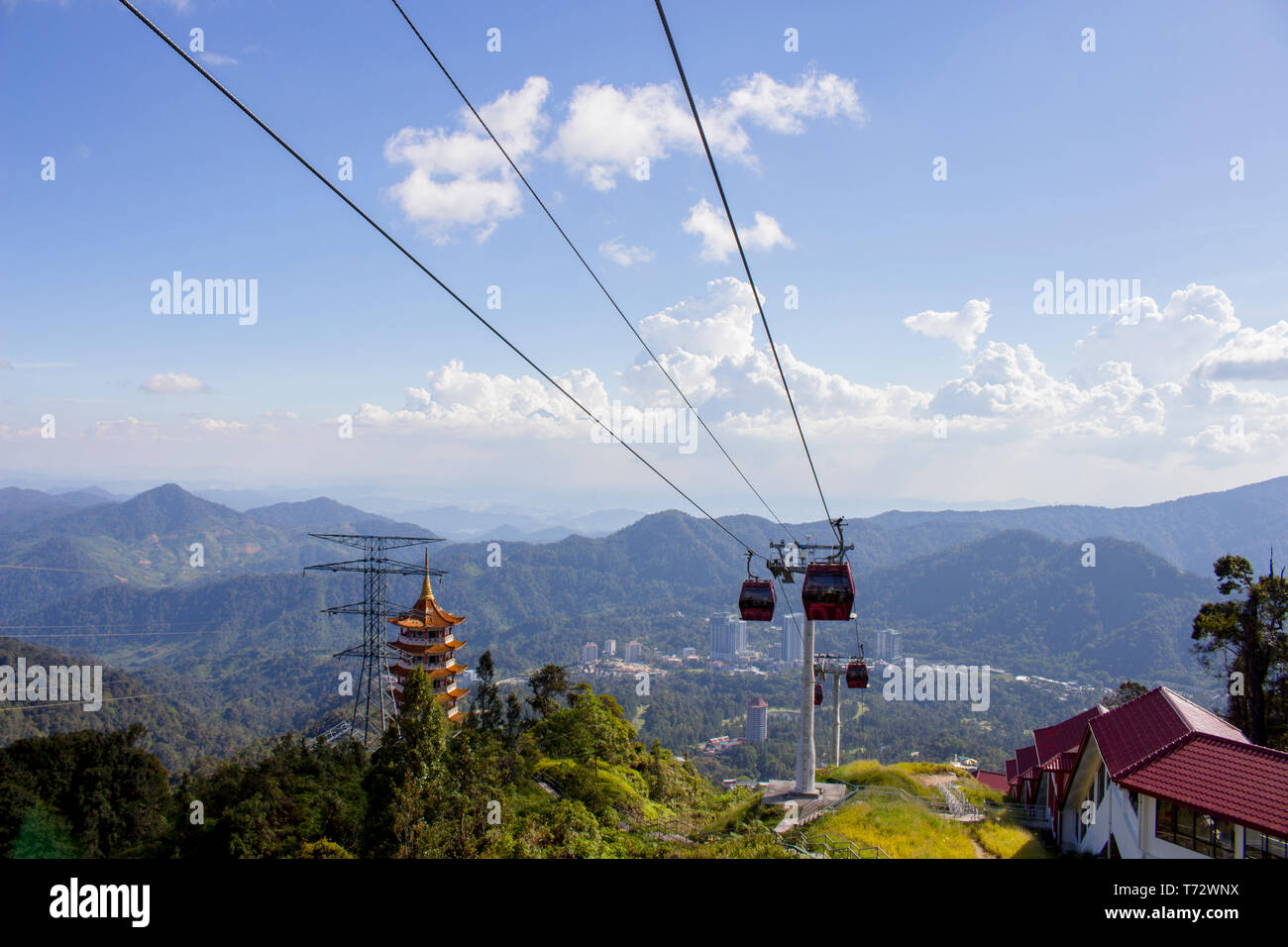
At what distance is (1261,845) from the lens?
12.4 metres

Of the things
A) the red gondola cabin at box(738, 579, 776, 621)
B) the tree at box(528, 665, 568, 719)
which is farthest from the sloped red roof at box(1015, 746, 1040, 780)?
the tree at box(528, 665, 568, 719)

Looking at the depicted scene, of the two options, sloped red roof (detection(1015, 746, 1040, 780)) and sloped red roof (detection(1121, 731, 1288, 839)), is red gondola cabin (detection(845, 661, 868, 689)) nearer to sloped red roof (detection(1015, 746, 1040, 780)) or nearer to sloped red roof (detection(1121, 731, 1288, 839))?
sloped red roof (detection(1015, 746, 1040, 780))

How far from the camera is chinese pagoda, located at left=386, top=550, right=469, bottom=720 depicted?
41.0m

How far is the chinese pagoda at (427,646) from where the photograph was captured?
1613 inches

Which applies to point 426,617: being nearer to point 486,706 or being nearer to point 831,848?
point 486,706

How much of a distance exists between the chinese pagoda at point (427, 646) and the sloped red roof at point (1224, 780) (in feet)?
113

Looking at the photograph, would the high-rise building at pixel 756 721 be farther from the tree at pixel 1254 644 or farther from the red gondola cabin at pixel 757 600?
the red gondola cabin at pixel 757 600

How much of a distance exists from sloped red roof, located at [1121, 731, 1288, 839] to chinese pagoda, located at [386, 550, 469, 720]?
Result: 34.5 meters

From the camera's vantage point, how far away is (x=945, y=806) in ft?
78.4

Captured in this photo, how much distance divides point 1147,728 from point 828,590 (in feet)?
27.6
